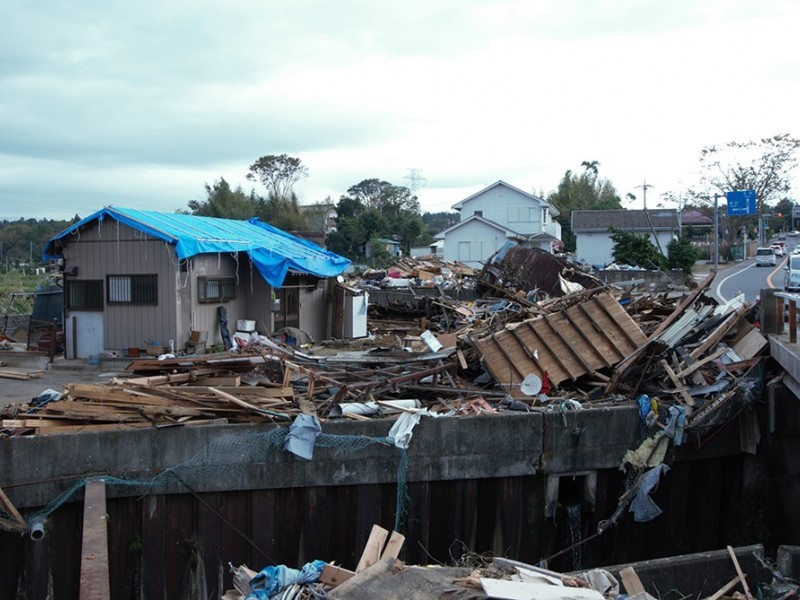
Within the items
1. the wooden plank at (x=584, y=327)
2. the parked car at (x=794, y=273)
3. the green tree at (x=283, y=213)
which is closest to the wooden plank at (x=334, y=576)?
the wooden plank at (x=584, y=327)

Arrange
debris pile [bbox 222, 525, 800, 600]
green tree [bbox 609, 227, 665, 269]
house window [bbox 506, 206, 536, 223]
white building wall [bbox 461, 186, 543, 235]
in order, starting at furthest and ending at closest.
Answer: house window [bbox 506, 206, 536, 223]
white building wall [bbox 461, 186, 543, 235]
green tree [bbox 609, 227, 665, 269]
debris pile [bbox 222, 525, 800, 600]

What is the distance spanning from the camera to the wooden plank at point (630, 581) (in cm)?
738

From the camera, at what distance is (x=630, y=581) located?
7500 millimetres

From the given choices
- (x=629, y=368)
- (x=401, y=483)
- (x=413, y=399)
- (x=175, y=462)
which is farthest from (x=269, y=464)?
(x=629, y=368)

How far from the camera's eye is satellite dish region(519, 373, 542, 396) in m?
11.1

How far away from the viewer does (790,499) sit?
10.4m

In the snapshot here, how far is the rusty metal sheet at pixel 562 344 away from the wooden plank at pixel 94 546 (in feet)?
19.2

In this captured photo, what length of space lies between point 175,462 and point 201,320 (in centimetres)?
798

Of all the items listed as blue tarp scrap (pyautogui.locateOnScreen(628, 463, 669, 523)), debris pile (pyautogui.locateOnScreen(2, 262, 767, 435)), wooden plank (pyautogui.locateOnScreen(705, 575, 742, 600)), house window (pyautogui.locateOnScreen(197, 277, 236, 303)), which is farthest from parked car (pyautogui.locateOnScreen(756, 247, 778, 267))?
wooden plank (pyautogui.locateOnScreen(705, 575, 742, 600))

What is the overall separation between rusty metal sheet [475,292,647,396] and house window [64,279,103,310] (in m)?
9.56

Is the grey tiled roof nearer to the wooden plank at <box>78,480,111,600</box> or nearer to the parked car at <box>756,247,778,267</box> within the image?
the parked car at <box>756,247,778,267</box>

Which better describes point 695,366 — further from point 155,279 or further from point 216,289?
point 155,279

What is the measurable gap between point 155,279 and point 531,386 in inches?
360

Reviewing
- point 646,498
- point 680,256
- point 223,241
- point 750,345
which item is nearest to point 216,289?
point 223,241
